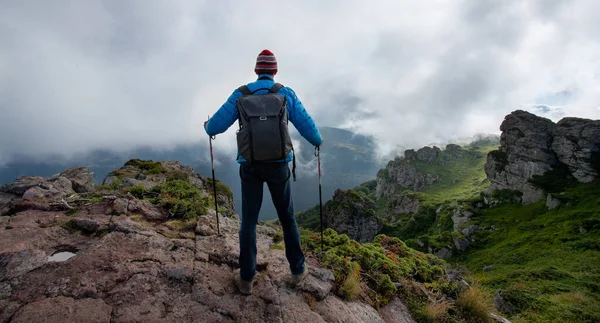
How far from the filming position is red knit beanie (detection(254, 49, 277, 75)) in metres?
5.20

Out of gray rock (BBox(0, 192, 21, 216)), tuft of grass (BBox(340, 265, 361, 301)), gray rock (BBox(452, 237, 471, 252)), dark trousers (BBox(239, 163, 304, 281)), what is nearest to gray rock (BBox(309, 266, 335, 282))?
tuft of grass (BBox(340, 265, 361, 301))

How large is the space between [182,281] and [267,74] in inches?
179

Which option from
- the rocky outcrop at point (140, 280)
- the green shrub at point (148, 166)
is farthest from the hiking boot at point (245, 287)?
the green shrub at point (148, 166)

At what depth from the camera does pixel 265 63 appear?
5.21m

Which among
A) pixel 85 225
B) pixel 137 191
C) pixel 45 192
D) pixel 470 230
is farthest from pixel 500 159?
pixel 45 192

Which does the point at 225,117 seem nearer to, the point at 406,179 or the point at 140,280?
the point at 140,280

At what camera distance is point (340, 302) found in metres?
5.84

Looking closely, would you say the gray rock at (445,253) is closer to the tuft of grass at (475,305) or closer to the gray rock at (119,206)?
the tuft of grass at (475,305)

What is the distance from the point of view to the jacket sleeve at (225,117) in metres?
4.95

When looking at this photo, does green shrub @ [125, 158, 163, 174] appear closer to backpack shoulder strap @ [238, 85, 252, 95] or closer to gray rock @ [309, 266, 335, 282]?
gray rock @ [309, 266, 335, 282]

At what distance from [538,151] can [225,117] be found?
9843 cm

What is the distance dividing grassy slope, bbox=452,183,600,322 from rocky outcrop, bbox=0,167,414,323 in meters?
10.6

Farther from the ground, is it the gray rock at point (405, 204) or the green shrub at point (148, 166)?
the green shrub at point (148, 166)

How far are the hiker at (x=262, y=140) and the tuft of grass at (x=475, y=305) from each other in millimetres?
4605
